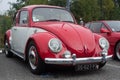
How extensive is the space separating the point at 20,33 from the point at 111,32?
316 cm

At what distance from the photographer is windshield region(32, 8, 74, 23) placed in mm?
8477

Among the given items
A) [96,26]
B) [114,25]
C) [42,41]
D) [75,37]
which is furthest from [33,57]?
[96,26]

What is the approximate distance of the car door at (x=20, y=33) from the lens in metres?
8.47

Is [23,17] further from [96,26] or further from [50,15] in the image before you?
[96,26]

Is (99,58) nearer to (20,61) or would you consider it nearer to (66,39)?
(66,39)

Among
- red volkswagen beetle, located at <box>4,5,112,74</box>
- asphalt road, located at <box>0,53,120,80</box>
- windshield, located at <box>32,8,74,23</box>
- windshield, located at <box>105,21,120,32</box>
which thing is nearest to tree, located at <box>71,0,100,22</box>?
windshield, located at <box>105,21,120,32</box>

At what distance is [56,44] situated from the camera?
7.05m

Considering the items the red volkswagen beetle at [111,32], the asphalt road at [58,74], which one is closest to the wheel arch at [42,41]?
the asphalt road at [58,74]

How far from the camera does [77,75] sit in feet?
24.3

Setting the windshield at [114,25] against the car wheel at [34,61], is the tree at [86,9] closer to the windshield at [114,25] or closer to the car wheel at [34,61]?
the windshield at [114,25]

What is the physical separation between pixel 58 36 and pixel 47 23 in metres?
0.94

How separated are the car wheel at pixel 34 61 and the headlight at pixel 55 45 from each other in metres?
0.42

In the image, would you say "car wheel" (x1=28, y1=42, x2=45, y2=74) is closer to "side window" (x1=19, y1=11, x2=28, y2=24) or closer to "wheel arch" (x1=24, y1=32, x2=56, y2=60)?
"wheel arch" (x1=24, y1=32, x2=56, y2=60)

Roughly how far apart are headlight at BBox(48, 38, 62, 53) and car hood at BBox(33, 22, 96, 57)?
157mm
